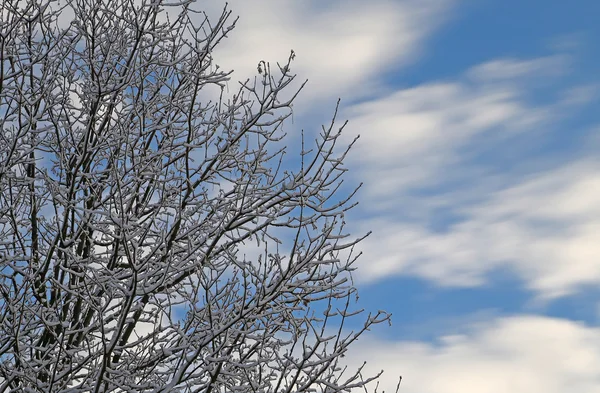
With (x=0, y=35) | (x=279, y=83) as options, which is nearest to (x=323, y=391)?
(x=279, y=83)

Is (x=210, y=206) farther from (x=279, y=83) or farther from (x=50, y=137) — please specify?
(x=50, y=137)

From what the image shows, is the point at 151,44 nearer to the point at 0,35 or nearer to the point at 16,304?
the point at 0,35

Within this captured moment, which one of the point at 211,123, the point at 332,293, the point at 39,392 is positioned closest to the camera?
the point at 39,392

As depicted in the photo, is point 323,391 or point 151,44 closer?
point 323,391

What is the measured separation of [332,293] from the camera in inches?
250

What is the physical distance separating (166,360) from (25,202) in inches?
101

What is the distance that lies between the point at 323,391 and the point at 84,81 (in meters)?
4.97

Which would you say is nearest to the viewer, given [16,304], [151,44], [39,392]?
[39,392]

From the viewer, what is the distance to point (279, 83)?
7250 mm

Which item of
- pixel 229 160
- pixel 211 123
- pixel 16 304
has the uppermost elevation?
pixel 211 123

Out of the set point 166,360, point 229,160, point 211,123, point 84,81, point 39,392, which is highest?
point 84,81

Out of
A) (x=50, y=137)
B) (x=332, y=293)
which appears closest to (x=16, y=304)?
(x=50, y=137)

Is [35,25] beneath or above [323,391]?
above

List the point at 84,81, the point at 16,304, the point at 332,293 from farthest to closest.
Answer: the point at 84,81 → the point at 16,304 → the point at 332,293
